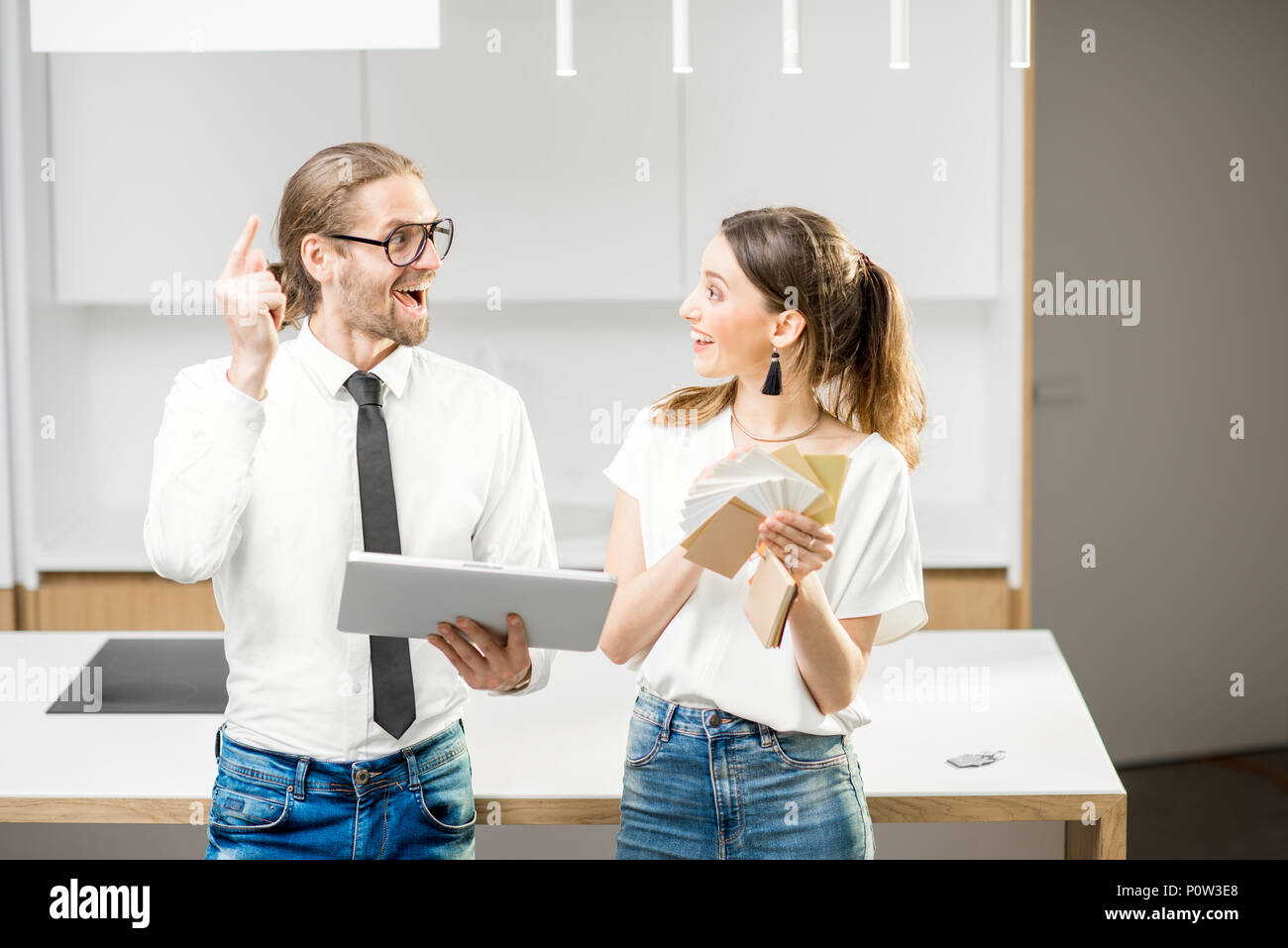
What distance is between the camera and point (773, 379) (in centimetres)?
142

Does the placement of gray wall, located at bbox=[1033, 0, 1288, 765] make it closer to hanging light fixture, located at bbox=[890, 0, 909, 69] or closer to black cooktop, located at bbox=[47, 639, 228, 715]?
hanging light fixture, located at bbox=[890, 0, 909, 69]

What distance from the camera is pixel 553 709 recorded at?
1902 mm

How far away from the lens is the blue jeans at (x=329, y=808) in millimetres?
1336

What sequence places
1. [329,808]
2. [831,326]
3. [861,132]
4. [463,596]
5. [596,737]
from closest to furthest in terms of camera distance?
[463,596]
[329,808]
[831,326]
[596,737]
[861,132]

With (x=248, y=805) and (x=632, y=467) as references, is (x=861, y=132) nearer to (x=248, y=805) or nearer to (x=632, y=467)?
(x=632, y=467)

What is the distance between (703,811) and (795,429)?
455 millimetres

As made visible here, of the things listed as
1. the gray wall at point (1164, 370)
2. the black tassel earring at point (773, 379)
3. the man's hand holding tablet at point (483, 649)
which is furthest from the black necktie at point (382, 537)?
the gray wall at point (1164, 370)

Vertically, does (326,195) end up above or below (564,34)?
below

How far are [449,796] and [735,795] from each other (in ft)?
1.06

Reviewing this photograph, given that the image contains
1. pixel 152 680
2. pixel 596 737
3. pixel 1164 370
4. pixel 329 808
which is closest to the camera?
pixel 329 808

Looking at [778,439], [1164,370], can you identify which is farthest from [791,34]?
[1164,370]
